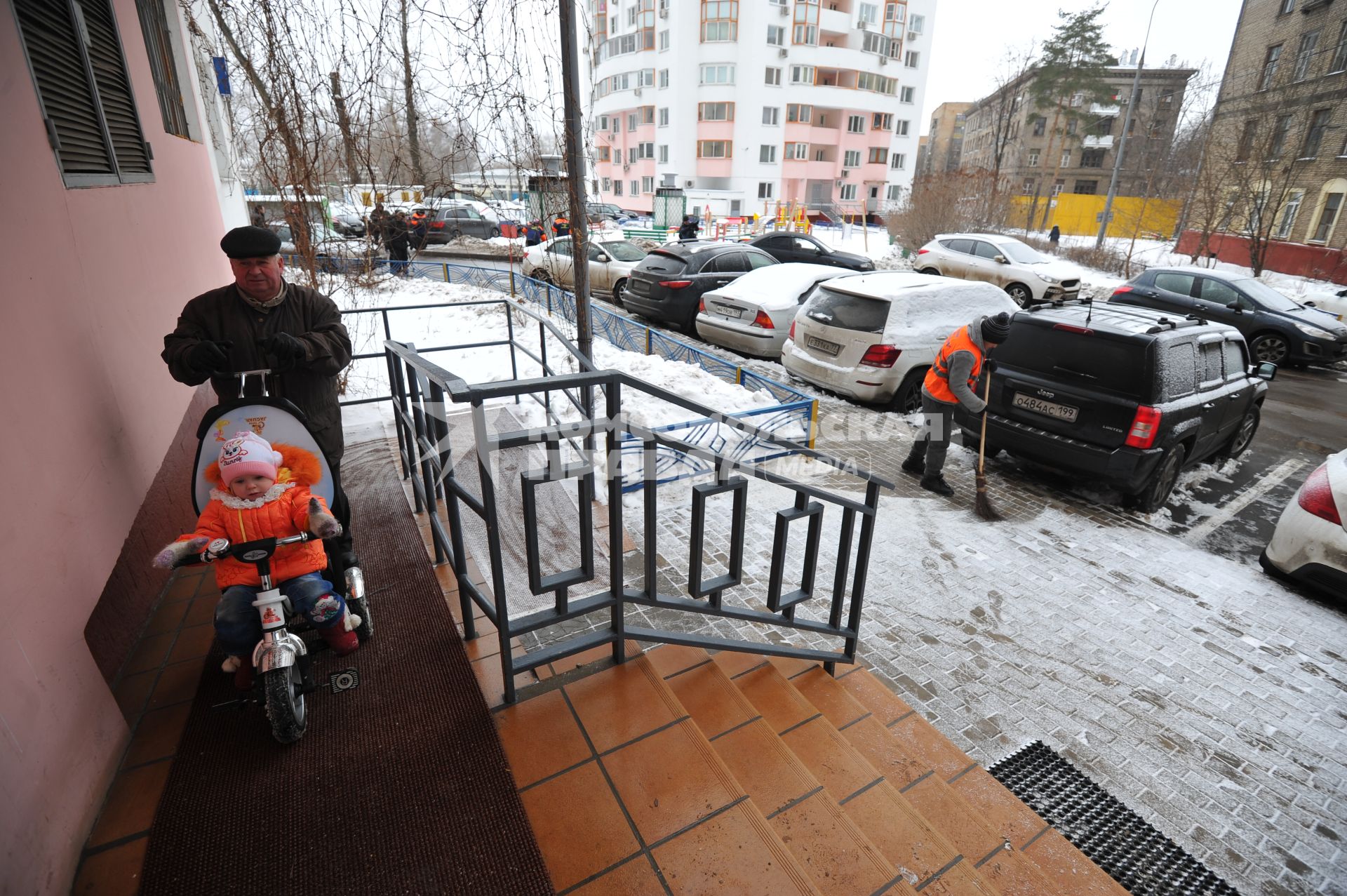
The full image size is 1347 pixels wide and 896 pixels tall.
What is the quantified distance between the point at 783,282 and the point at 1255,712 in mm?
7799

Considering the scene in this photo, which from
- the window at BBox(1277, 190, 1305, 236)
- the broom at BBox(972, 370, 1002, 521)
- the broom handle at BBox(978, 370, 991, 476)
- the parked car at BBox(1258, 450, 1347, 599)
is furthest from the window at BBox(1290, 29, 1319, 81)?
the parked car at BBox(1258, 450, 1347, 599)

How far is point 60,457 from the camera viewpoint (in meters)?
2.16

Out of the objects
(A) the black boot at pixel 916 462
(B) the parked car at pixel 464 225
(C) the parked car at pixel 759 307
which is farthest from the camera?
(B) the parked car at pixel 464 225

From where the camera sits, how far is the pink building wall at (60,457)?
170cm

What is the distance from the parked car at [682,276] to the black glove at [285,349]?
876 centimetres

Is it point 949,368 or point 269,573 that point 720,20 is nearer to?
point 949,368

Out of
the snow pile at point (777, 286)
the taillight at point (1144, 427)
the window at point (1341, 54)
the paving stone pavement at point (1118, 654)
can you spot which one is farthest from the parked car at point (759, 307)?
the window at point (1341, 54)

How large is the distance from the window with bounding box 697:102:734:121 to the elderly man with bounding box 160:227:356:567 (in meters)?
43.7

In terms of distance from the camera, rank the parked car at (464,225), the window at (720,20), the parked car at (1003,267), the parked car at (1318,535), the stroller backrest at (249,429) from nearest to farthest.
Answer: the stroller backrest at (249,429) < the parked car at (1318,535) < the parked car at (1003,267) < the parked car at (464,225) < the window at (720,20)

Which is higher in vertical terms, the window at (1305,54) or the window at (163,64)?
the window at (1305,54)

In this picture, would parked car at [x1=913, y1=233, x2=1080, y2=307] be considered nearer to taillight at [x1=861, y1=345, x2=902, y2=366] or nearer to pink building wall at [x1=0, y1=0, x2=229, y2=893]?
taillight at [x1=861, y1=345, x2=902, y2=366]

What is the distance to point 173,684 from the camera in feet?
8.21

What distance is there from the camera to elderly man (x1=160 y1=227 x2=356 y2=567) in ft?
8.79

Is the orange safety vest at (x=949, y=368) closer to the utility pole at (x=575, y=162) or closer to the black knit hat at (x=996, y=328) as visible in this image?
the black knit hat at (x=996, y=328)
